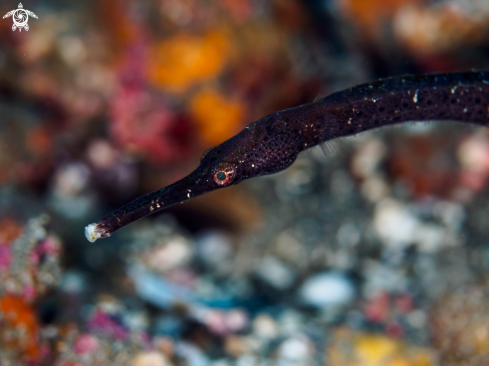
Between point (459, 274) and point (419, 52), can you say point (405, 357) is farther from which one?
point (419, 52)

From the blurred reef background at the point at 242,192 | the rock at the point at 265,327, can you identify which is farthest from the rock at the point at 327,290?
the rock at the point at 265,327

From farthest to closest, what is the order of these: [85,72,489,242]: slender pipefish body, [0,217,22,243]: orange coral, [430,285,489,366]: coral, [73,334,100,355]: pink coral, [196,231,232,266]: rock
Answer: [196,231,232,266]: rock
[430,285,489,366]: coral
[0,217,22,243]: orange coral
[73,334,100,355]: pink coral
[85,72,489,242]: slender pipefish body

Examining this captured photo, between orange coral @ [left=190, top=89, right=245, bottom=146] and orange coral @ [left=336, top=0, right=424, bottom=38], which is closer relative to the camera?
orange coral @ [left=190, top=89, right=245, bottom=146]

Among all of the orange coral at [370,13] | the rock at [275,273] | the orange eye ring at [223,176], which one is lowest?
the orange eye ring at [223,176]

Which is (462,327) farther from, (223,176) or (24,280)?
(24,280)

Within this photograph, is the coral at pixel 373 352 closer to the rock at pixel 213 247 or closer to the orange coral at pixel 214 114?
the rock at pixel 213 247

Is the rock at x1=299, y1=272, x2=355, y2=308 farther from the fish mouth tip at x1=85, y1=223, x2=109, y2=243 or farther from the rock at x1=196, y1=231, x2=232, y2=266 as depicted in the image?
the fish mouth tip at x1=85, y1=223, x2=109, y2=243

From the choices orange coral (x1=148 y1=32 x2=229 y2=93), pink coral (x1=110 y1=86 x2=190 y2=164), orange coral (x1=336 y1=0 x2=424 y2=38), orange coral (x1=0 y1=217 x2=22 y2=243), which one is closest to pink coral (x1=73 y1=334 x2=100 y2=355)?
orange coral (x1=0 y1=217 x2=22 y2=243)

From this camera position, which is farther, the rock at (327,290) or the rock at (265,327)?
the rock at (327,290)
